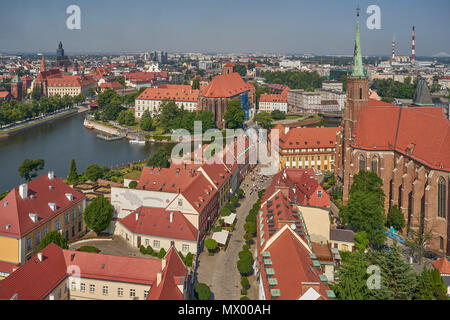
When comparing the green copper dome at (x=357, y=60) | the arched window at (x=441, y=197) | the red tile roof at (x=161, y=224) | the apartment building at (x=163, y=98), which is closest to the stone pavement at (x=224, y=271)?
the red tile roof at (x=161, y=224)

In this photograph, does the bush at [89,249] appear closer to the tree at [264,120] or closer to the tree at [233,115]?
the tree at [233,115]

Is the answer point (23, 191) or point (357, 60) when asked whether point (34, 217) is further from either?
point (357, 60)

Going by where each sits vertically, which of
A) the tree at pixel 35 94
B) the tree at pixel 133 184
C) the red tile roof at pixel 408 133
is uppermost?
the tree at pixel 35 94

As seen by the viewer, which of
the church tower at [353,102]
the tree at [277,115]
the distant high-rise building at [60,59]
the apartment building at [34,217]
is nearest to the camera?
the apartment building at [34,217]

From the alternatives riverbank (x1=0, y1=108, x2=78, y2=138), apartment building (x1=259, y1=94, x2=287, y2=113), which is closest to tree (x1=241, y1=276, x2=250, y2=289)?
riverbank (x1=0, y1=108, x2=78, y2=138)

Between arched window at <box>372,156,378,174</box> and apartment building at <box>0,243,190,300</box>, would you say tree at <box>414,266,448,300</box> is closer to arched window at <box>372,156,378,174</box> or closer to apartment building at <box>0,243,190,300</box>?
apartment building at <box>0,243,190,300</box>

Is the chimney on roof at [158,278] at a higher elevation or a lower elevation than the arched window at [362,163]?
lower

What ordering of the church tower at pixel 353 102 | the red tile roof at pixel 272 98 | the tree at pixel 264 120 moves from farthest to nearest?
the red tile roof at pixel 272 98 → the tree at pixel 264 120 → the church tower at pixel 353 102
